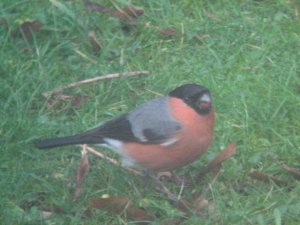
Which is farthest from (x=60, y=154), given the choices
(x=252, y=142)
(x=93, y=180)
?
(x=252, y=142)

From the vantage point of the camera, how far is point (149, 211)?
5293mm

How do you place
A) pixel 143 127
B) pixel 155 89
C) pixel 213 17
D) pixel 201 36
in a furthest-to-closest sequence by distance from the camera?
pixel 213 17, pixel 201 36, pixel 155 89, pixel 143 127

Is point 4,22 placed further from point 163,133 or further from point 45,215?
point 45,215

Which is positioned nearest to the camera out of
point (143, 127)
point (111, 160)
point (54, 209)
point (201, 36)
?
point (54, 209)

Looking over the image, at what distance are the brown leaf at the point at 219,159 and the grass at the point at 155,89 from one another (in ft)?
0.34

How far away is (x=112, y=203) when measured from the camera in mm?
5195

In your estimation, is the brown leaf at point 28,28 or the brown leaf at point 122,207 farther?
the brown leaf at point 28,28

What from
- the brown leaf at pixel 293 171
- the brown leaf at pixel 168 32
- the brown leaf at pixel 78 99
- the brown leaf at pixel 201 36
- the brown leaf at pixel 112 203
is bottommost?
the brown leaf at pixel 293 171

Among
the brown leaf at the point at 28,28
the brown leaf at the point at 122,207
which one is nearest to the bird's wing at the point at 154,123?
the brown leaf at the point at 122,207

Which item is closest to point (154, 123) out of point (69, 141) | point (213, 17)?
point (69, 141)

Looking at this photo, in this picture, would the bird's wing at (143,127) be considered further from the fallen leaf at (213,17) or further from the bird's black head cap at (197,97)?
the fallen leaf at (213,17)

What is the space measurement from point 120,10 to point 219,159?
235cm

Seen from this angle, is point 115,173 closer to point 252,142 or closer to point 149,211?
point 149,211

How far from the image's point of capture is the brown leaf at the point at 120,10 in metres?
7.39
